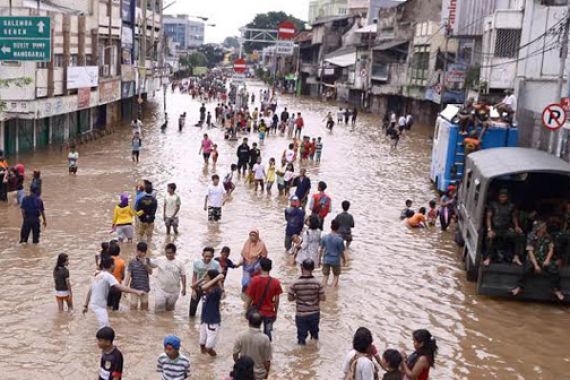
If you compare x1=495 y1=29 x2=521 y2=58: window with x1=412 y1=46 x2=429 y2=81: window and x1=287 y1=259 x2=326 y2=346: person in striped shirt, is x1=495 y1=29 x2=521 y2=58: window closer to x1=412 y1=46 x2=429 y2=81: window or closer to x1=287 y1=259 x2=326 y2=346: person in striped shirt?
x1=412 y1=46 x2=429 y2=81: window

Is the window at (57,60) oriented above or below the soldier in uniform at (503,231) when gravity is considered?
above

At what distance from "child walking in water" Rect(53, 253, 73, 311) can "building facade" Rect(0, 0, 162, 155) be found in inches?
356

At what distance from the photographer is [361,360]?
7113 millimetres

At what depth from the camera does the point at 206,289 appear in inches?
372

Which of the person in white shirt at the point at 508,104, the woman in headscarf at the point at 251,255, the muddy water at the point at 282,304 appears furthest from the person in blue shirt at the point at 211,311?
the person in white shirt at the point at 508,104

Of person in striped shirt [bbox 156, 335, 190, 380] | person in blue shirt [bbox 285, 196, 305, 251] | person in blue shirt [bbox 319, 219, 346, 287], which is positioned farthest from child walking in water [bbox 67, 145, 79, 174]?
person in striped shirt [bbox 156, 335, 190, 380]

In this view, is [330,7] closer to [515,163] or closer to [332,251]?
[515,163]

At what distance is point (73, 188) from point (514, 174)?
45.3 ft

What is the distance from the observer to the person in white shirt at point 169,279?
10.8 meters

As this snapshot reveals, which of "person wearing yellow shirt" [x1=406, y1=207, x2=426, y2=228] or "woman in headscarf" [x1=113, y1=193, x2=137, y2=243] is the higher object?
"woman in headscarf" [x1=113, y1=193, x2=137, y2=243]

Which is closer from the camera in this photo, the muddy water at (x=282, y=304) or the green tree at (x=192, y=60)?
the muddy water at (x=282, y=304)

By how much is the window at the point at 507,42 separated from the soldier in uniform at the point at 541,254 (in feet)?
73.6

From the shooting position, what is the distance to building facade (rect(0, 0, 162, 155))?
1064 inches

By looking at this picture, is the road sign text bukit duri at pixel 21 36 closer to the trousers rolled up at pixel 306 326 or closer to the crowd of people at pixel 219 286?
the crowd of people at pixel 219 286
